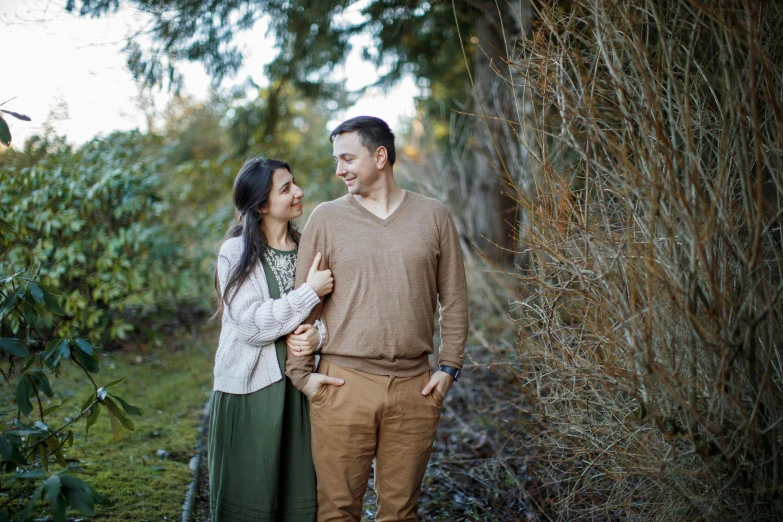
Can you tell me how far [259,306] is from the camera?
9.29 feet

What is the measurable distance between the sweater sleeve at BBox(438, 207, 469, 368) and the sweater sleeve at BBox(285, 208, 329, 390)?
0.56m

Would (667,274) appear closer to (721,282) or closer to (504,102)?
(721,282)

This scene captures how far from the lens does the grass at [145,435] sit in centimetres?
349

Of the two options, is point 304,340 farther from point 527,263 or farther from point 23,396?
point 527,263

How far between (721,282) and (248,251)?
6.77 ft

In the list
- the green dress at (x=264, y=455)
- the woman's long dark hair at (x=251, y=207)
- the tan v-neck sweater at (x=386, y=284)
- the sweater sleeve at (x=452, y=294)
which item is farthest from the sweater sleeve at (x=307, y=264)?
the sweater sleeve at (x=452, y=294)

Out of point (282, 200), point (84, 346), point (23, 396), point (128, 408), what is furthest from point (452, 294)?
point (23, 396)

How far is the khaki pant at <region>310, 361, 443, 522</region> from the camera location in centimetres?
268

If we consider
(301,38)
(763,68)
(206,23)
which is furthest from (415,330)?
(301,38)

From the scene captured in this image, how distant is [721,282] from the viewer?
224 cm

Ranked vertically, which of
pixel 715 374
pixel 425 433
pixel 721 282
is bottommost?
pixel 425 433

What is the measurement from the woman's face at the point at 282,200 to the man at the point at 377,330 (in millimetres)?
315

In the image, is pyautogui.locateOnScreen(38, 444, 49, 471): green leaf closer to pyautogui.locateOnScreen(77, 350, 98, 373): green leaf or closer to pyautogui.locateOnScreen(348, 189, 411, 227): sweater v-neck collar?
pyautogui.locateOnScreen(77, 350, 98, 373): green leaf

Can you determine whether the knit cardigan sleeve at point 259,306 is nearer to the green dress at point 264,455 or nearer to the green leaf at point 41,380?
the green dress at point 264,455
